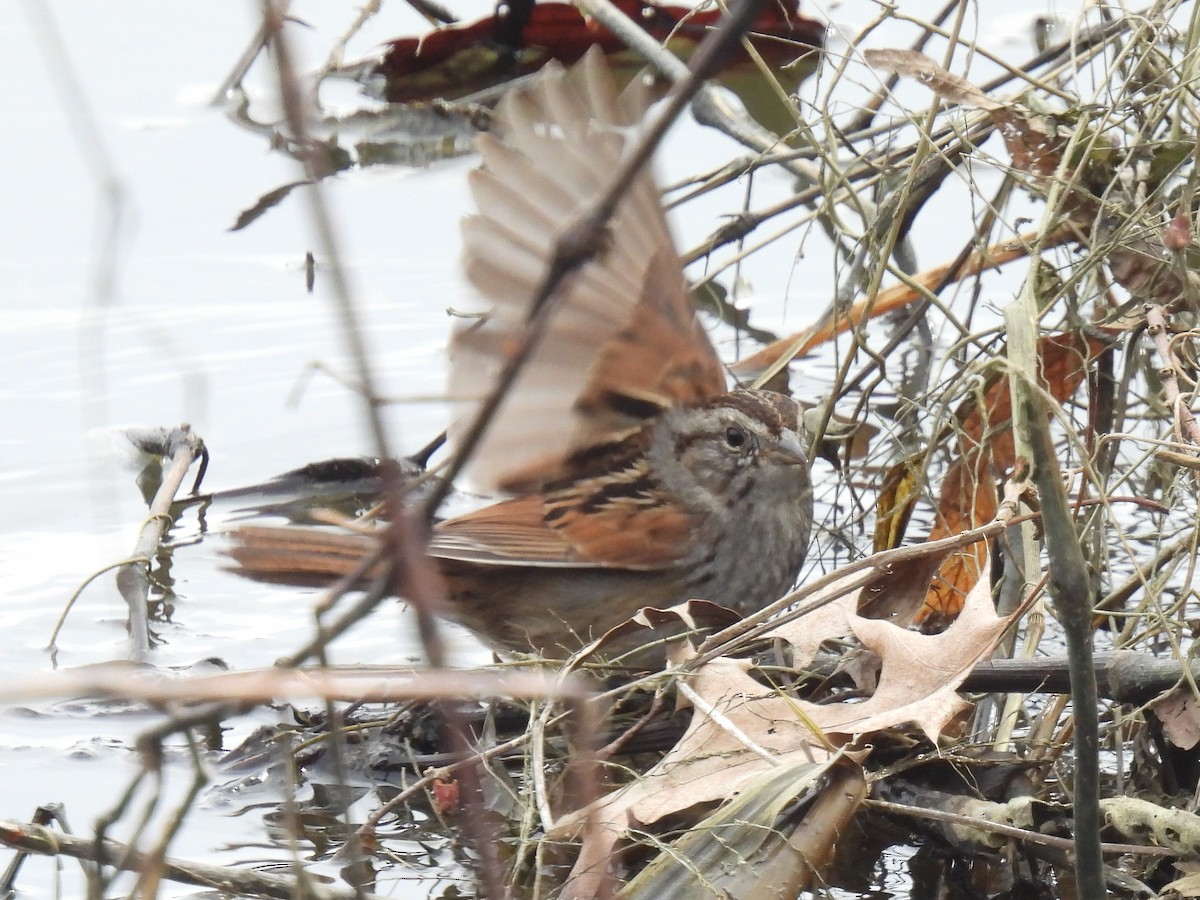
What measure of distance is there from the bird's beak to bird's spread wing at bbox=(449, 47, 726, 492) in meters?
0.28

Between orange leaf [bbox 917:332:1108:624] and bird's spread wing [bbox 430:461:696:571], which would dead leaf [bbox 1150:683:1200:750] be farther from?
bird's spread wing [bbox 430:461:696:571]

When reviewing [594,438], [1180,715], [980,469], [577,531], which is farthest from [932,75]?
[1180,715]

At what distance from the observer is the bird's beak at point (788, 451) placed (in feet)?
11.6

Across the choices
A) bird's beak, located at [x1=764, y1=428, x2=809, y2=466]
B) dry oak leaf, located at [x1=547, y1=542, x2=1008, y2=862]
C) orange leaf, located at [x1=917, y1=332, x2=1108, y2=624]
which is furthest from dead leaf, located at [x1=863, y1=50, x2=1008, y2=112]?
dry oak leaf, located at [x1=547, y1=542, x2=1008, y2=862]

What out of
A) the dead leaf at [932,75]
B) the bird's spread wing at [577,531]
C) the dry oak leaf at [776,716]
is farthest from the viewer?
the bird's spread wing at [577,531]

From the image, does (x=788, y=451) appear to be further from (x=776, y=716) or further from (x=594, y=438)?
(x=776, y=716)

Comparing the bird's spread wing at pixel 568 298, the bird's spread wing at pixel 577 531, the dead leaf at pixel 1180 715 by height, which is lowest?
the dead leaf at pixel 1180 715

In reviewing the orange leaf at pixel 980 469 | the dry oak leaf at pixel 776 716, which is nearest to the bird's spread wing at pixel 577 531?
the orange leaf at pixel 980 469

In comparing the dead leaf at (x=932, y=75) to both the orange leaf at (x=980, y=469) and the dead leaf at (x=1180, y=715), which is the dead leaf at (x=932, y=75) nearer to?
the orange leaf at (x=980, y=469)

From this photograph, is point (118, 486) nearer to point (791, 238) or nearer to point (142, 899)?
point (791, 238)

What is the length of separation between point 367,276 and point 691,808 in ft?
8.94

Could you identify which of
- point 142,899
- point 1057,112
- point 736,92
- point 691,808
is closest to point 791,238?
point 736,92

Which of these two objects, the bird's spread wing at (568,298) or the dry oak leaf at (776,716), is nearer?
the dry oak leaf at (776,716)

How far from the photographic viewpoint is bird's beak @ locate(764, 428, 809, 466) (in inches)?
139
